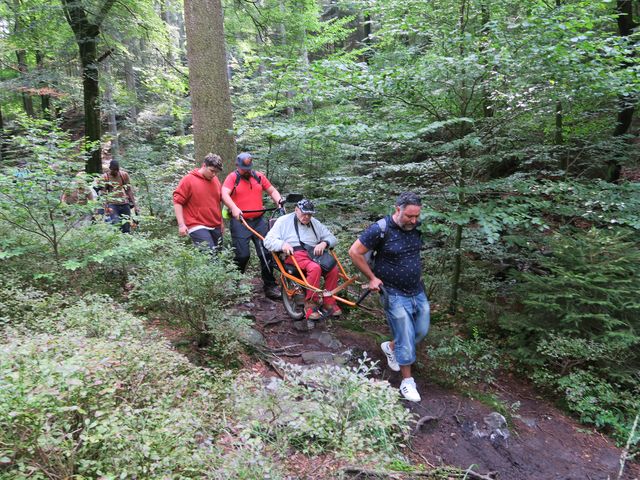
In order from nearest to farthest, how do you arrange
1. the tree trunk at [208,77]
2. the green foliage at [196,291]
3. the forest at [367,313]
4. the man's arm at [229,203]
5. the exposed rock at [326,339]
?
the forest at [367,313], the green foliage at [196,291], the exposed rock at [326,339], the man's arm at [229,203], the tree trunk at [208,77]

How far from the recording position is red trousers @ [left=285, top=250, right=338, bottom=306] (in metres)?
4.57

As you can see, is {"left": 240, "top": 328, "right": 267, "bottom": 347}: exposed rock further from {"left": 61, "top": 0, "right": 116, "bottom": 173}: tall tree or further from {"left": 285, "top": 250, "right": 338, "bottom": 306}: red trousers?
{"left": 61, "top": 0, "right": 116, "bottom": 173}: tall tree

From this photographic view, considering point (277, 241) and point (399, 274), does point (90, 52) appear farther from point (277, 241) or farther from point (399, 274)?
point (399, 274)

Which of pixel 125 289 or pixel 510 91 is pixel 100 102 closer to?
pixel 125 289

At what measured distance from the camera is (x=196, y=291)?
138 inches

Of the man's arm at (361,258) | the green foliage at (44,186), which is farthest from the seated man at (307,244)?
the green foliage at (44,186)

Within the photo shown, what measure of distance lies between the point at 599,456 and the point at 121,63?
1264 cm

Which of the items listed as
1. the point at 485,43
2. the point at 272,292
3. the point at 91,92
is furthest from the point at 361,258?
the point at 91,92

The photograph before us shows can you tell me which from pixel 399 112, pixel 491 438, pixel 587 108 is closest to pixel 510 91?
pixel 399 112

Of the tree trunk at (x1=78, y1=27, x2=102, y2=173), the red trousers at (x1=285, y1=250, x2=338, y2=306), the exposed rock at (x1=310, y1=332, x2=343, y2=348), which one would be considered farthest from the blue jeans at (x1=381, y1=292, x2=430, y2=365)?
the tree trunk at (x1=78, y1=27, x2=102, y2=173)

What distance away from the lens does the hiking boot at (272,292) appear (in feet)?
19.0

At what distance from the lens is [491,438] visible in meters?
3.59

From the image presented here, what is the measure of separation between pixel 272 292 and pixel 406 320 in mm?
2535

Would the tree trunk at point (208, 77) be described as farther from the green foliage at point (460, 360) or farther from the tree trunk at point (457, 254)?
the green foliage at point (460, 360)
